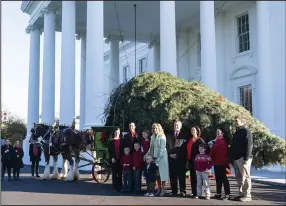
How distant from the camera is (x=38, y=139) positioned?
14.4 meters

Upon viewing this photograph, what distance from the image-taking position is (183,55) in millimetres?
28438

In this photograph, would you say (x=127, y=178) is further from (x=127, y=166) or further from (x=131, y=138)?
(x=131, y=138)

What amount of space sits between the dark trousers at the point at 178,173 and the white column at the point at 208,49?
1083 cm

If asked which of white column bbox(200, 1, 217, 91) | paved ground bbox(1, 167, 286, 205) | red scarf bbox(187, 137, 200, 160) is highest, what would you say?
white column bbox(200, 1, 217, 91)

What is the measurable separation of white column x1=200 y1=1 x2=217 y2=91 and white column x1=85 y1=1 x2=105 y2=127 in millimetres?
5212

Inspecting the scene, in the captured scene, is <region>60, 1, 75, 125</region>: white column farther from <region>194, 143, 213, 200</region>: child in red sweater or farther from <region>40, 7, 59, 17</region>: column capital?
<region>194, 143, 213, 200</region>: child in red sweater

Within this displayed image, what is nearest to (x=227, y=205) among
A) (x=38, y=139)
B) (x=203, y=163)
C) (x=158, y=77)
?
(x=203, y=163)

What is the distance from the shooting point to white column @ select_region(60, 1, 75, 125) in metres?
20.8

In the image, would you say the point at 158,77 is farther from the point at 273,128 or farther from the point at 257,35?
the point at 257,35

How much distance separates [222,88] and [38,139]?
44.2ft

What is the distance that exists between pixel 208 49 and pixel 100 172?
10.4m

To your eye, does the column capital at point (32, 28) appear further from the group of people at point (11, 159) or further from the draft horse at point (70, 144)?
the draft horse at point (70, 144)

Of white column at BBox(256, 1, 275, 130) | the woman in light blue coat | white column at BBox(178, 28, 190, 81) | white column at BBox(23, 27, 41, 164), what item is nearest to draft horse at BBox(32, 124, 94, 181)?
the woman in light blue coat

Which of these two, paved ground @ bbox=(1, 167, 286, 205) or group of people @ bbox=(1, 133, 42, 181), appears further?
group of people @ bbox=(1, 133, 42, 181)
